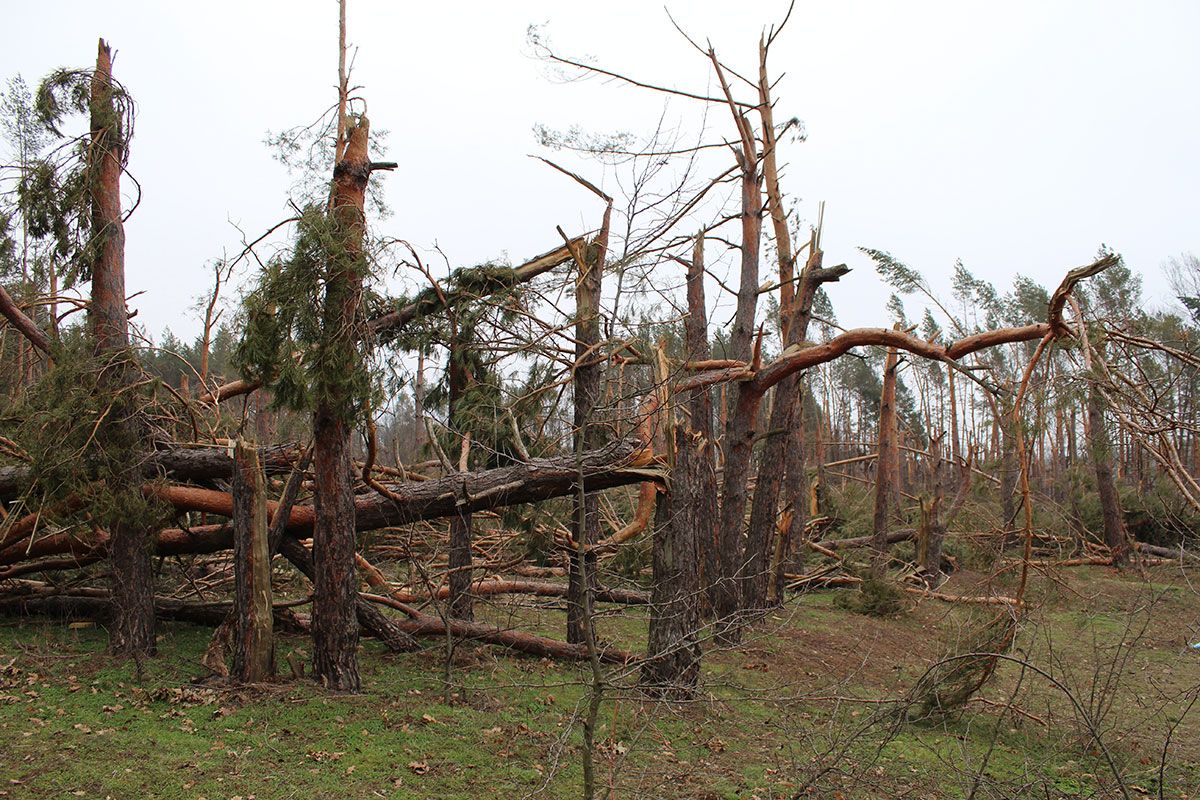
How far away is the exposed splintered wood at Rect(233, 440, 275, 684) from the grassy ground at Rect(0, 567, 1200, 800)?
0.26 m

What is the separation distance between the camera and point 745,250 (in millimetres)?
11797

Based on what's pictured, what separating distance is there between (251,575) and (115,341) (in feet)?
8.42

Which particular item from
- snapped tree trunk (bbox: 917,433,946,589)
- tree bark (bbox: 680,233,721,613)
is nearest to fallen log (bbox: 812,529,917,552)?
snapped tree trunk (bbox: 917,433,946,589)

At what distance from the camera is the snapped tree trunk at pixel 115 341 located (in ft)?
24.8

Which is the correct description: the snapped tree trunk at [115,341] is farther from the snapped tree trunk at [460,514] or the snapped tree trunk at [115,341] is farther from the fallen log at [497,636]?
the snapped tree trunk at [460,514]

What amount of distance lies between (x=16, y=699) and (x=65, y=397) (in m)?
2.43

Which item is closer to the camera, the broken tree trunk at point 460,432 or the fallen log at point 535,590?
the broken tree trunk at point 460,432

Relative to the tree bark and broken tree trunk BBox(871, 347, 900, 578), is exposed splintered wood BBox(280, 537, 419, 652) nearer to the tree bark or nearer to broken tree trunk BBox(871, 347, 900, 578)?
the tree bark

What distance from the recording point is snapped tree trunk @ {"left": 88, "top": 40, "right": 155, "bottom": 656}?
756 cm

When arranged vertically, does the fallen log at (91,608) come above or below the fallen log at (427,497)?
below

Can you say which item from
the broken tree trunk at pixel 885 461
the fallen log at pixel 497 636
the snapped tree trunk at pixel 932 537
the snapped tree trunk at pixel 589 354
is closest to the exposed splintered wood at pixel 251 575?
Result: the fallen log at pixel 497 636

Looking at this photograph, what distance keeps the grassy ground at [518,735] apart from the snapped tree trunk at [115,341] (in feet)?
1.43

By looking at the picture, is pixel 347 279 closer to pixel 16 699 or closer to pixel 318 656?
pixel 318 656

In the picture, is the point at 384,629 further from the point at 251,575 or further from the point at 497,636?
the point at 251,575
